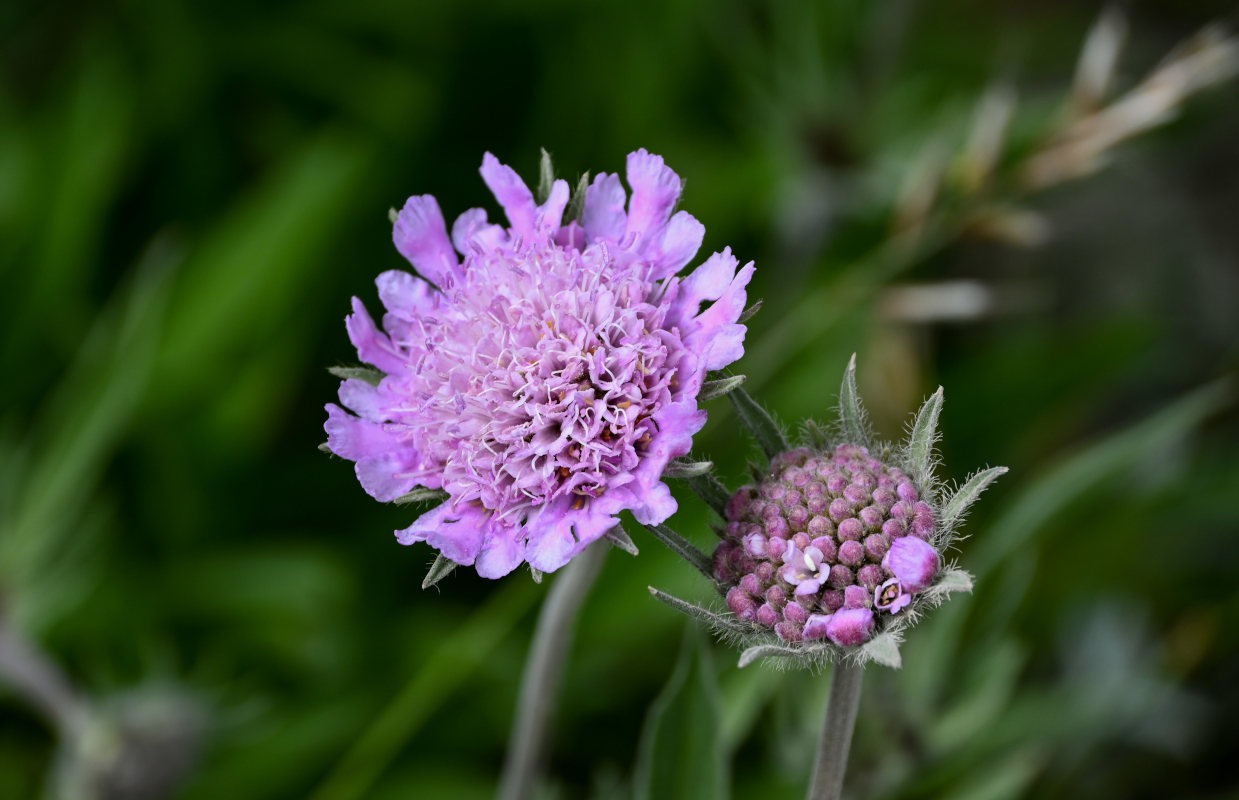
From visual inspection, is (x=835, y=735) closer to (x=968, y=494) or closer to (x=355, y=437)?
(x=968, y=494)

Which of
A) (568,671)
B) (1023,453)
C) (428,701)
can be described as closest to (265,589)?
(428,701)

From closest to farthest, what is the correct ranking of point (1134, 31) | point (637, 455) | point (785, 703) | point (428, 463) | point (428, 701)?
point (637, 455), point (428, 463), point (785, 703), point (428, 701), point (1134, 31)

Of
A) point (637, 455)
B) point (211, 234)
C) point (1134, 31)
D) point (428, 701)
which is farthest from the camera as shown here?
point (1134, 31)

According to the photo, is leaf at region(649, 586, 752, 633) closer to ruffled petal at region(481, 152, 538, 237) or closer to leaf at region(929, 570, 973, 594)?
leaf at region(929, 570, 973, 594)

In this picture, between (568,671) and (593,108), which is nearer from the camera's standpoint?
(568,671)

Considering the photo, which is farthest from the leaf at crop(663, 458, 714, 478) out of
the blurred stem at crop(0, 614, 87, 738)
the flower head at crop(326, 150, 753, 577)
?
the blurred stem at crop(0, 614, 87, 738)

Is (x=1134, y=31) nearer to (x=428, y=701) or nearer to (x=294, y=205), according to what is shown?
(x=294, y=205)
